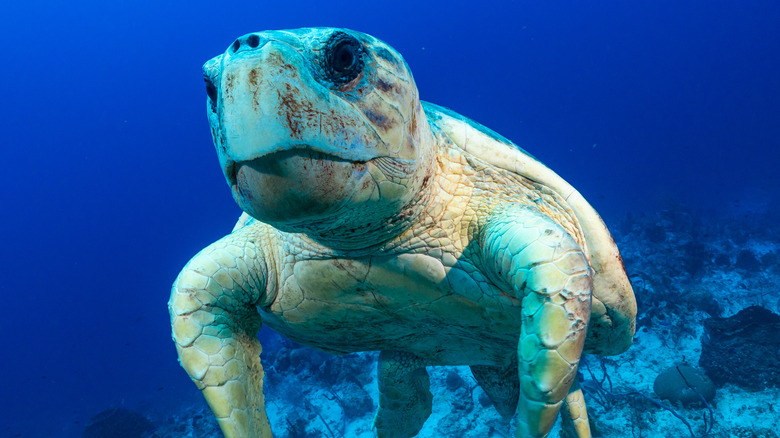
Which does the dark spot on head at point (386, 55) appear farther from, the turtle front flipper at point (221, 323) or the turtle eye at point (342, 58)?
the turtle front flipper at point (221, 323)

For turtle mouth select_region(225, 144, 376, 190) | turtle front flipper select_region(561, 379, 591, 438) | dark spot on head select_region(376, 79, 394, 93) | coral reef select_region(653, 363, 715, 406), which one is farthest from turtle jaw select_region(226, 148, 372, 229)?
coral reef select_region(653, 363, 715, 406)

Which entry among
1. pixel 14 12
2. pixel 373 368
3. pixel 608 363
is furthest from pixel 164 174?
pixel 608 363

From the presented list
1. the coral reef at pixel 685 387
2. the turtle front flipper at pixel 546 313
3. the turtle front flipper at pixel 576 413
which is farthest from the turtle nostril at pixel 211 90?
the coral reef at pixel 685 387

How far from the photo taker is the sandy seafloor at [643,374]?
175 inches

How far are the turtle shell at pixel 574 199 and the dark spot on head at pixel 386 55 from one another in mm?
445

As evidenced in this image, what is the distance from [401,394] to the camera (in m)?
2.54

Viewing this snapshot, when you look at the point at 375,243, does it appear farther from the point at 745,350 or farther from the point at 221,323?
the point at 745,350

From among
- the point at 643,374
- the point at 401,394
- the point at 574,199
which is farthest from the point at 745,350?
the point at 574,199

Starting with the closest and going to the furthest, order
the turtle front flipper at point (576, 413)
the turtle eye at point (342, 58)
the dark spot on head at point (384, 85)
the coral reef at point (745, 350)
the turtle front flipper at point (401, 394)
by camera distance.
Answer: the turtle eye at point (342, 58), the dark spot on head at point (384, 85), the turtle front flipper at point (401, 394), the turtle front flipper at point (576, 413), the coral reef at point (745, 350)

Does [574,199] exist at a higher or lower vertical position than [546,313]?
A: higher

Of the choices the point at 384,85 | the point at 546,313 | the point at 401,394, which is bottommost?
the point at 401,394

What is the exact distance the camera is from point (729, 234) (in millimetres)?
10734

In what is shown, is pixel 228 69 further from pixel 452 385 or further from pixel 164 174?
pixel 164 174

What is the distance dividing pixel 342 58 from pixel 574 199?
1115mm
